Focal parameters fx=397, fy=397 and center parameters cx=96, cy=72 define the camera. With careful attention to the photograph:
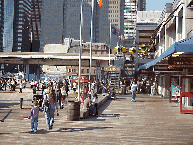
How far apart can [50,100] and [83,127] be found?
6.05 ft

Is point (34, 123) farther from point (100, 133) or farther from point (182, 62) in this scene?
point (182, 62)

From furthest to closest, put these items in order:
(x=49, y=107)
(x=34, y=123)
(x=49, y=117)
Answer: (x=49, y=117)
(x=49, y=107)
(x=34, y=123)

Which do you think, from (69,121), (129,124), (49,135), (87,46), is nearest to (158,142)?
(49,135)

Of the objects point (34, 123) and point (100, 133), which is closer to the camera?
point (100, 133)

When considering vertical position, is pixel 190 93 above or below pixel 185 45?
below

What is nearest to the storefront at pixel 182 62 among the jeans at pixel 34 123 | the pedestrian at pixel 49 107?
the pedestrian at pixel 49 107

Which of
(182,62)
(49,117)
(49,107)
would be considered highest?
(182,62)

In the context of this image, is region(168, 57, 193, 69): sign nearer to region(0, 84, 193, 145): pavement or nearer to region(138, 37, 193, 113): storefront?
region(138, 37, 193, 113): storefront

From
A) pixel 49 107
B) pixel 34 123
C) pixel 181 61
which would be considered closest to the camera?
pixel 34 123

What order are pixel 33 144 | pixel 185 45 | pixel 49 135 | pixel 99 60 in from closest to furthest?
pixel 33 144, pixel 49 135, pixel 185 45, pixel 99 60

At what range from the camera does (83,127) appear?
16812mm

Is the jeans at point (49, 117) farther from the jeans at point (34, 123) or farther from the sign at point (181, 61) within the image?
the sign at point (181, 61)

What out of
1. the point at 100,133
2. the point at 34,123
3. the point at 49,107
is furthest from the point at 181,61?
the point at 34,123

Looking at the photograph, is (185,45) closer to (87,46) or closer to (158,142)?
(158,142)
